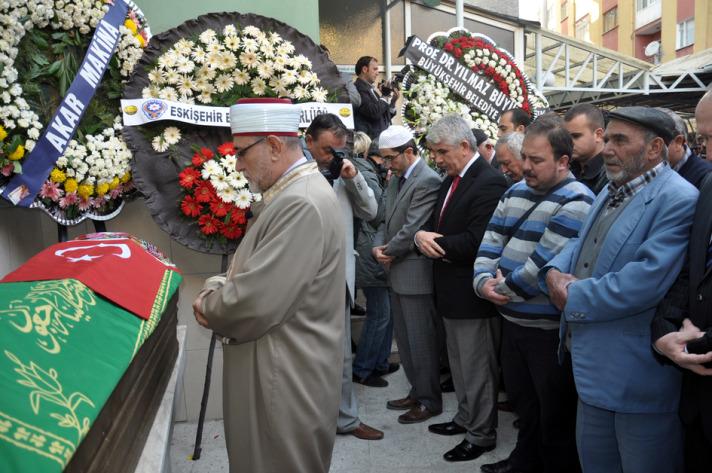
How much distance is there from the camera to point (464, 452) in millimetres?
4035

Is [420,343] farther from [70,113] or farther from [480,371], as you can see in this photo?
[70,113]

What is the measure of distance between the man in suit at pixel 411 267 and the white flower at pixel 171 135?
138 centimetres

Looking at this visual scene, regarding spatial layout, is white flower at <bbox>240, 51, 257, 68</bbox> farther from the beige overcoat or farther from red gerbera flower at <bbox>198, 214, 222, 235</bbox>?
the beige overcoat

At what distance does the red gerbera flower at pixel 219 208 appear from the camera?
398 cm

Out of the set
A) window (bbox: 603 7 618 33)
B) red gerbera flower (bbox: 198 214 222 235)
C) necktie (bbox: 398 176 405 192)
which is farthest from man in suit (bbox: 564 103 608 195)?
window (bbox: 603 7 618 33)

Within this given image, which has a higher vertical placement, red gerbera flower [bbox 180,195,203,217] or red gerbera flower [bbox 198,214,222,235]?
red gerbera flower [bbox 180,195,203,217]

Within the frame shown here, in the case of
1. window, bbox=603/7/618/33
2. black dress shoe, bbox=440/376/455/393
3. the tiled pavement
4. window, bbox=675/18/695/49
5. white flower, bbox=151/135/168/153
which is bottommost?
the tiled pavement

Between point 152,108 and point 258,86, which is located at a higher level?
point 258,86

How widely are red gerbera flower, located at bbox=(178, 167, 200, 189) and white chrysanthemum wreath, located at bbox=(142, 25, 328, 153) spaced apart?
190 millimetres

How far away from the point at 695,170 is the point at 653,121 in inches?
33.1

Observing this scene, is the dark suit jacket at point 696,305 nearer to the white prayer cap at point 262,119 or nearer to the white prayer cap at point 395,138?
the white prayer cap at point 262,119

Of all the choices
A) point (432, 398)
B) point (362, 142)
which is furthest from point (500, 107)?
point (432, 398)

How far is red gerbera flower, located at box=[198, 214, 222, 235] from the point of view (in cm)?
398

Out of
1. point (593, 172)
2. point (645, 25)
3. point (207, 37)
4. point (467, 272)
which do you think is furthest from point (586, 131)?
point (645, 25)
